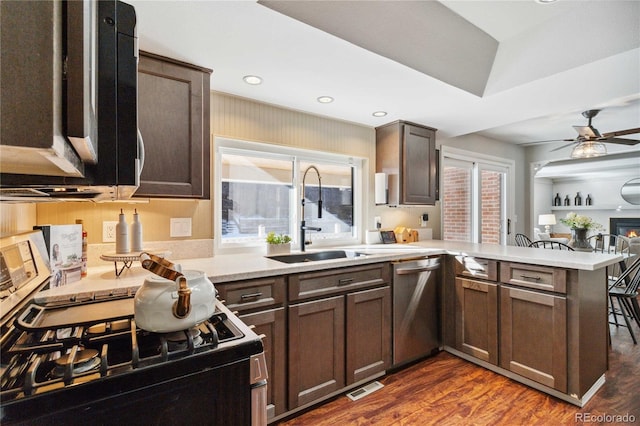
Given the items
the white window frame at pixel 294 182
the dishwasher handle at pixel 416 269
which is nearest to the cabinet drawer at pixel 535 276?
the dishwasher handle at pixel 416 269

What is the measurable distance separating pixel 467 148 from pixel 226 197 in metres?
3.16

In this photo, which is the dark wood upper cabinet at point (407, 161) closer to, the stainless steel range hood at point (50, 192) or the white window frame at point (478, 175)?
the white window frame at point (478, 175)

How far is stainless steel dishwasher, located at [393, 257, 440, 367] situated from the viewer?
2.34m

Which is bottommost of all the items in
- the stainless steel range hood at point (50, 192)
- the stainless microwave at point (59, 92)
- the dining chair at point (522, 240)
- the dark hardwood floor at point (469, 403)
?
the dark hardwood floor at point (469, 403)

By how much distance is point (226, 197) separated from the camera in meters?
2.40

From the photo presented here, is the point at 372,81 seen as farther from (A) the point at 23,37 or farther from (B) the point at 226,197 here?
(A) the point at 23,37

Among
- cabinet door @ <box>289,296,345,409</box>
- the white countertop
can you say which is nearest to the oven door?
the white countertop

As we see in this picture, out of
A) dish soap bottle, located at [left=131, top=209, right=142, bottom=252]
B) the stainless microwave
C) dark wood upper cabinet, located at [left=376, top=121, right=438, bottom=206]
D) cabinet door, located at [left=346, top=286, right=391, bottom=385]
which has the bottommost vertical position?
cabinet door, located at [left=346, top=286, right=391, bottom=385]

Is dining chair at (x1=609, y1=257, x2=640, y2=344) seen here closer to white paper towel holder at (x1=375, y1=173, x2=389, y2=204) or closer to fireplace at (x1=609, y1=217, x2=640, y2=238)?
white paper towel holder at (x1=375, y1=173, x2=389, y2=204)

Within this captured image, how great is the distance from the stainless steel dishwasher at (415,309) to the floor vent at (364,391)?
230 mm

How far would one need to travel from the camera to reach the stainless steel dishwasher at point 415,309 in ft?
7.68

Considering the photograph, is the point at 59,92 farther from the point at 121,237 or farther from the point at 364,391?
the point at 364,391

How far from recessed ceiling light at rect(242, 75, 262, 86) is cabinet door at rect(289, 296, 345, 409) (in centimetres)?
147

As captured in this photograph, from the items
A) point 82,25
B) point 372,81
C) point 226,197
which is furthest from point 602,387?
point 82,25
